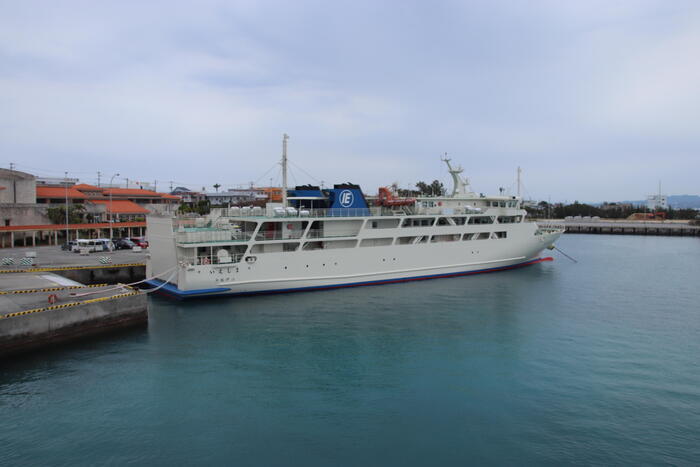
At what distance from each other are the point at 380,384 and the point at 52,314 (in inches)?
A: 488

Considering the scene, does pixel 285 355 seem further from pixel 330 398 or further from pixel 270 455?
pixel 270 455

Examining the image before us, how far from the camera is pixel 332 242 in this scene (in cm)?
2666

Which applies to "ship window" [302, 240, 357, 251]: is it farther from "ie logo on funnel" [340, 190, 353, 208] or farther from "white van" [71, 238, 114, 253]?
"white van" [71, 238, 114, 253]

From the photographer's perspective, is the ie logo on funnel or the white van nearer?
the ie logo on funnel

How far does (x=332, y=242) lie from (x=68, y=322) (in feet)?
46.6

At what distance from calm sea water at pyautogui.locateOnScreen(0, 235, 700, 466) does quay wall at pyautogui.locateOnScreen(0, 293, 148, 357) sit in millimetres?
646

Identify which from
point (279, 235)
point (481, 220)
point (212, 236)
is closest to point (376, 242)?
point (279, 235)

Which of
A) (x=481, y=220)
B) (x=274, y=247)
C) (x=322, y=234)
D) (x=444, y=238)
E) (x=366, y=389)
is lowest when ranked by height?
(x=366, y=389)

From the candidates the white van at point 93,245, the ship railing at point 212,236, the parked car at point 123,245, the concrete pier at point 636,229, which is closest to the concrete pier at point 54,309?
the ship railing at point 212,236

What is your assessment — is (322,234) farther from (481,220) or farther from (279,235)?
(481,220)

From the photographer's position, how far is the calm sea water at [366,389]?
1022cm

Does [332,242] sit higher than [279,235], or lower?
lower

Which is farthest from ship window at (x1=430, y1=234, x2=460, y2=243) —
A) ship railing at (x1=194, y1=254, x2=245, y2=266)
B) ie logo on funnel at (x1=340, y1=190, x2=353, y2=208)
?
ship railing at (x1=194, y1=254, x2=245, y2=266)

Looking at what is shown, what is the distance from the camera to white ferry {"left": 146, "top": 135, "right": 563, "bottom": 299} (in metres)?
23.3
